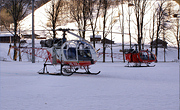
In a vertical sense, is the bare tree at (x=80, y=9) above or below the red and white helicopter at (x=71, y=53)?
above

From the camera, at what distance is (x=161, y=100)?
6898 mm

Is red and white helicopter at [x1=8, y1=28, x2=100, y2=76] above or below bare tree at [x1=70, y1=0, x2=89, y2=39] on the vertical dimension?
below

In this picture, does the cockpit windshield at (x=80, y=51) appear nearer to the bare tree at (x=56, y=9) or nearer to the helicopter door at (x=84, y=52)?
the helicopter door at (x=84, y=52)

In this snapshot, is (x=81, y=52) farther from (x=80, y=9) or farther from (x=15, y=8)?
(x=15, y=8)

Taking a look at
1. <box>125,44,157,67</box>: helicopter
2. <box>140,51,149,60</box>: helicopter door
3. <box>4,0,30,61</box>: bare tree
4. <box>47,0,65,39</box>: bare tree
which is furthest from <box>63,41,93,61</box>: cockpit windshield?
<box>4,0,30,61</box>: bare tree

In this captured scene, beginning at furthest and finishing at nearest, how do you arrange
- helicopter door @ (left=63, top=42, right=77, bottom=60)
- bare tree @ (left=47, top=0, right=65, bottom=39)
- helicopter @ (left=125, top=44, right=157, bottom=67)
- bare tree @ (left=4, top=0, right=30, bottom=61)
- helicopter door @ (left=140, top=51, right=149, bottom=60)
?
bare tree @ (left=4, top=0, right=30, bottom=61) → bare tree @ (left=47, top=0, right=65, bottom=39) → helicopter door @ (left=140, top=51, right=149, bottom=60) → helicopter @ (left=125, top=44, right=157, bottom=67) → helicopter door @ (left=63, top=42, right=77, bottom=60)

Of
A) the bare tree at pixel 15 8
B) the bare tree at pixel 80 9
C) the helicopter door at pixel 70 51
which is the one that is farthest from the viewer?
the bare tree at pixel 15 8

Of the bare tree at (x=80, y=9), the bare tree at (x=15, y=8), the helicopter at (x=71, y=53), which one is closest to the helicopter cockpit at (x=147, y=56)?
the helicopter at (x=71, y=53)

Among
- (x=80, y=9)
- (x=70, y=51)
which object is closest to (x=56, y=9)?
(x=80, y=9)

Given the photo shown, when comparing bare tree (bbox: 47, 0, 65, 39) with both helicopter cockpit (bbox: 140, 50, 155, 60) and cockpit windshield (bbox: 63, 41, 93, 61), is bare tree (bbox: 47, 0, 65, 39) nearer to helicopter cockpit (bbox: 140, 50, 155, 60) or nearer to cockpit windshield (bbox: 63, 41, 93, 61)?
helicopter cockpit (bbox: 140, 50, 155, 60)

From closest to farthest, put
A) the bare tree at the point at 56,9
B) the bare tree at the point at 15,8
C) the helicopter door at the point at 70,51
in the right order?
the helicopter door at the point at 70,51 → the bare tree at the point at 56,9 → the bare tree at the point at 15,8

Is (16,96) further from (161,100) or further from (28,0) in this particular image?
(28,0)

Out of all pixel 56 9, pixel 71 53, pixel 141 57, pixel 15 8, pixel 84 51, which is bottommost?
pixel 141 57

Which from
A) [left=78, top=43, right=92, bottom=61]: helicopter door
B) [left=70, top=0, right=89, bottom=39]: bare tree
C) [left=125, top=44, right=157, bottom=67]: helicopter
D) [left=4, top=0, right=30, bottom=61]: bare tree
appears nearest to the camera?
[left=78, top=43, right=92, bottom=61]: helicopter door
